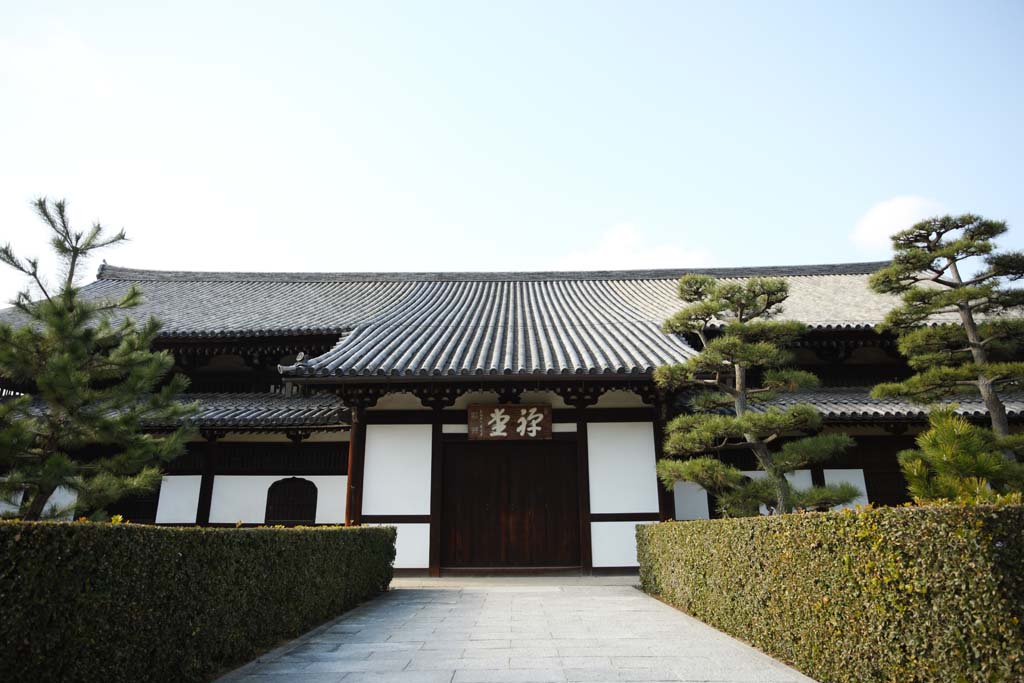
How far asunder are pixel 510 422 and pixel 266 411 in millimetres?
4586

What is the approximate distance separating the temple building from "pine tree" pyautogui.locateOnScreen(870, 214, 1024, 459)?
6.42 ft

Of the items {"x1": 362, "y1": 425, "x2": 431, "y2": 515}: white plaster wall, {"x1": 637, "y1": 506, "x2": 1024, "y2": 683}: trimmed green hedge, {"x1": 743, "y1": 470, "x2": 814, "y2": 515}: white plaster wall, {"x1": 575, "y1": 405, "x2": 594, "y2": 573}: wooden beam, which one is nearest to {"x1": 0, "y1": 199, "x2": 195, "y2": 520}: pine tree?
{"x1": 362, "y1": 425, "x2": 431, "y2": 515}: white plaster wall

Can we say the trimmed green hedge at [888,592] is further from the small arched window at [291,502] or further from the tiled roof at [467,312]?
the small arched window at [291,502]

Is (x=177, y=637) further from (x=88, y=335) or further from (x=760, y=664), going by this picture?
(x=88, y=335)

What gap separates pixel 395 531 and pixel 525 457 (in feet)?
7.92

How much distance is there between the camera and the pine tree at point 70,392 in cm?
646

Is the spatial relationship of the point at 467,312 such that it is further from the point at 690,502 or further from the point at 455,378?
the point at 690,502

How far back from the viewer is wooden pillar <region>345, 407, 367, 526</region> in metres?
9.63

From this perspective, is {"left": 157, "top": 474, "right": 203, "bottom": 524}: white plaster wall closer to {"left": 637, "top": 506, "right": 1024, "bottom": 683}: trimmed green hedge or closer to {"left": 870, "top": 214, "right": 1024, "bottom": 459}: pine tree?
{"left": 637, "top": 506, "right": 1024, "bottom": 683}: trimmed green hedge

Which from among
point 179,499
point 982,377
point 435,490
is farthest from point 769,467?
point 179,499

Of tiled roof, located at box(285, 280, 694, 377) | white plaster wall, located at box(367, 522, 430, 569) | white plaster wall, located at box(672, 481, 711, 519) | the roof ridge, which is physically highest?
the roof ridge

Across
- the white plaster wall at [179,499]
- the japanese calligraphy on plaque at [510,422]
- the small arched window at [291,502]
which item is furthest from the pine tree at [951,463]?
the white plaster wall at [179,499]

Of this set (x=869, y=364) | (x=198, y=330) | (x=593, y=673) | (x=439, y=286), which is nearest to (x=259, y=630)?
(x=593, y=673)

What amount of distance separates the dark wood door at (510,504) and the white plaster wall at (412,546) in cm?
30
